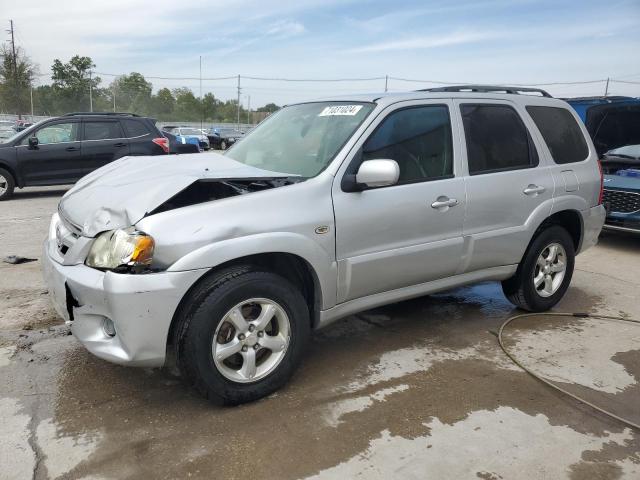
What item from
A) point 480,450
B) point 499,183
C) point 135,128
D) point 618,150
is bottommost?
point 480,450

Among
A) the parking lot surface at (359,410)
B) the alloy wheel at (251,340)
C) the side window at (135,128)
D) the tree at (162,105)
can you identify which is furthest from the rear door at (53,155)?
the tree at (162,105)

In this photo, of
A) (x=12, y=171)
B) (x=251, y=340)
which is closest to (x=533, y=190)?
(x=251, y=340)

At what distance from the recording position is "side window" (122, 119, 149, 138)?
11.4 m

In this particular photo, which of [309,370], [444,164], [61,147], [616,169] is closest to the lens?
[309,370]

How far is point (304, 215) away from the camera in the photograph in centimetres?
307

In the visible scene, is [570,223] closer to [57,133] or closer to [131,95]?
[57,133]

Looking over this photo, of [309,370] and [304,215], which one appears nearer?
[304,215]

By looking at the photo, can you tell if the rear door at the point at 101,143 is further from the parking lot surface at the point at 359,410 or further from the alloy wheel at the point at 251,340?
the alloy wheel at the point at 251,340

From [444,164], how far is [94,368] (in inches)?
108

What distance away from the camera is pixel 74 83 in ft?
173

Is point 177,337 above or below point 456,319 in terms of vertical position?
above

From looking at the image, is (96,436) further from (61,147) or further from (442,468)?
(61,147)

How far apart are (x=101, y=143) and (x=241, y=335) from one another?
Result: 9.55 meters

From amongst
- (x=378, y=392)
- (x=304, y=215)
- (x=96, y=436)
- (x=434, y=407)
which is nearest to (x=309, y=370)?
(x=378, y=392)
